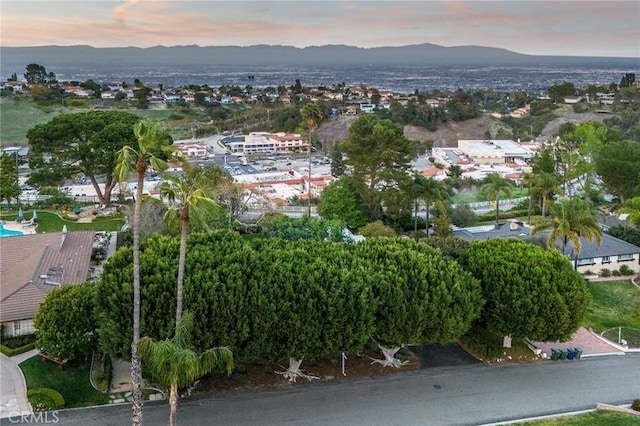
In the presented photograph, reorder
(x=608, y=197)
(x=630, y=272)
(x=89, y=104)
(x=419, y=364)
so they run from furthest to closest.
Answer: (x=89, y=104) < (x=608, y=197) < (x=630, y=272) < (x=419, y=364)

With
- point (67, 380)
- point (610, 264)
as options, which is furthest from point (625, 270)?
point (67, 380)

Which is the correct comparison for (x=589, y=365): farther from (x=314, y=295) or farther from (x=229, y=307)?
(x=229, y=307)

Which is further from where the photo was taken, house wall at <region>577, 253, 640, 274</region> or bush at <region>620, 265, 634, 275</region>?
bush at <region>620, 265, 634, 275</region>

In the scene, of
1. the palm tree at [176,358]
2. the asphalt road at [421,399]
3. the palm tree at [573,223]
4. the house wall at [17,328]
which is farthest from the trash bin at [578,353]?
the house wall at [17,328]

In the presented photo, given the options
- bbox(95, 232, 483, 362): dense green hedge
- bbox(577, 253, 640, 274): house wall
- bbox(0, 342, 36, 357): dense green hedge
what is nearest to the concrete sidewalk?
bbox(0, 342, 36, 357): dense green hedge

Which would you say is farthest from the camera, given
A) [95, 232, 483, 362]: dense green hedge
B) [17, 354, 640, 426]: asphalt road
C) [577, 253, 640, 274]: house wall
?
[577, 253, 640, 274]: house wall

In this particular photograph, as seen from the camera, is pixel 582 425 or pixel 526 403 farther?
pixel 526 403

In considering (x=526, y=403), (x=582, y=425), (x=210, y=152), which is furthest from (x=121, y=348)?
(x=210, y=152)

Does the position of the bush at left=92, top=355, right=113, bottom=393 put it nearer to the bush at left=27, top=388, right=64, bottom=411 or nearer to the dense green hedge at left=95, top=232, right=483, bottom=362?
the bush at left=27, top=388, right=64, bottom=411
